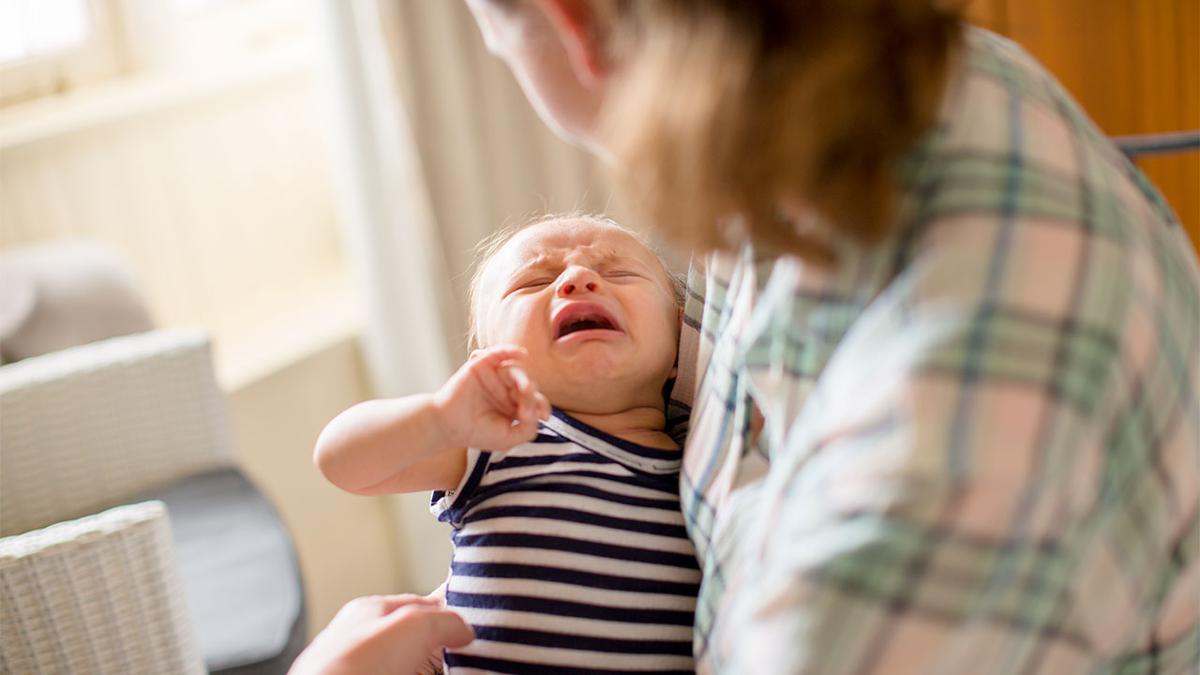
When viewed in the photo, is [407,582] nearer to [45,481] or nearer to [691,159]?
[45,481]

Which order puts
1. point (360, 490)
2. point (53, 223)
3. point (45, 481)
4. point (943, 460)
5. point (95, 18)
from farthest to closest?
point (95, 18) < point (53, 223) < point (45, 481) < point (360, 490) < point (943, 460)

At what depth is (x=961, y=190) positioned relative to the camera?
2.22 ft

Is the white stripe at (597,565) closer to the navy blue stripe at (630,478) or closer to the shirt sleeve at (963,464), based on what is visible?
the navy blue stripe at (630,478)

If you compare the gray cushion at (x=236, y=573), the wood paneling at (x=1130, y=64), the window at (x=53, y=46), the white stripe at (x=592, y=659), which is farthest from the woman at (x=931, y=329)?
the window at (x=53, y=46)

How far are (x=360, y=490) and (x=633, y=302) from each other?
283 millimetres

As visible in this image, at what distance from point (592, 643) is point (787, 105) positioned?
48cm

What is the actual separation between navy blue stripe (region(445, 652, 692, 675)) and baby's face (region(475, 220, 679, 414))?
0.23 metres

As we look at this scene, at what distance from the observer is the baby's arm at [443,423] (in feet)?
3.25

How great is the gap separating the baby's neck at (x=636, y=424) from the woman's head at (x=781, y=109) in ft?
1.39

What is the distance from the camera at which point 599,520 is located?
1.02 metres

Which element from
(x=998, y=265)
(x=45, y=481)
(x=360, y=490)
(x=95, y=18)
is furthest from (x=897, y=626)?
(x=95, y=18)

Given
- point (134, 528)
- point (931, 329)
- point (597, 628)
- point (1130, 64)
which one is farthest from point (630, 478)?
point (1130, 64)

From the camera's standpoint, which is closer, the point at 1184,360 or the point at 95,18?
the point at 1184,360

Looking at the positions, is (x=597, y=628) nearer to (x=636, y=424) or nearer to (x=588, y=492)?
(x=588, y=492)
